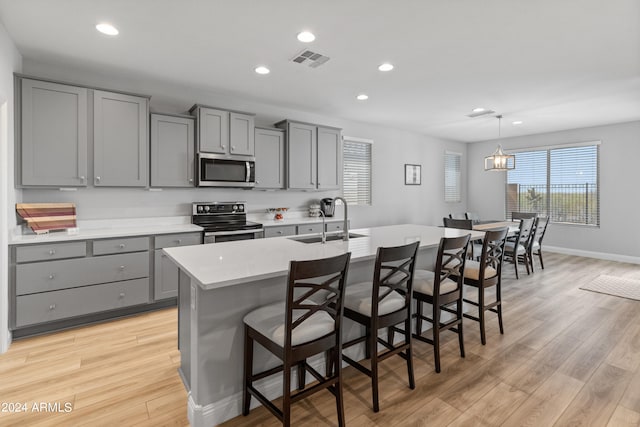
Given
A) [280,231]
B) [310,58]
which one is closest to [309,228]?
[280,231]

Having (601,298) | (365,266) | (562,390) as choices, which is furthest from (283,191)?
(601,298)

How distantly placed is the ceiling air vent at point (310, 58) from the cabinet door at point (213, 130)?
4.32 feet

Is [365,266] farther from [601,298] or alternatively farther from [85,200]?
[601,298]

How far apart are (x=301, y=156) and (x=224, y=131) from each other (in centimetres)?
126

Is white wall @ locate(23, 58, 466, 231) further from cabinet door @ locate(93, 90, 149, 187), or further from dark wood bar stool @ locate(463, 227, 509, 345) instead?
dark wood bar stool @ locate(463, 227, 509, 345)

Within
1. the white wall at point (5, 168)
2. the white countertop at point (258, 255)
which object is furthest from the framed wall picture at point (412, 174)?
the white wall at point (5, 168)

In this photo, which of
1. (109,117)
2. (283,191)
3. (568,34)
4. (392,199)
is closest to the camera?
(568,34)

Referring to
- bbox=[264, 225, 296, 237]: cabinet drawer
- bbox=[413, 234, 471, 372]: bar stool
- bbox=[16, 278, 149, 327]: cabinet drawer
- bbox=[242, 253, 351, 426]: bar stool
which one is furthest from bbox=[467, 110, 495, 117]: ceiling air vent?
bbox=[16, 278, 149, 327]: cabinet drawer

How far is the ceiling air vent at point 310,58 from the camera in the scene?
10.6 feet

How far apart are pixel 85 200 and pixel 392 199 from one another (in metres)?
5.24

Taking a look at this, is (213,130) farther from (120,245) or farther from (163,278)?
(163,278)

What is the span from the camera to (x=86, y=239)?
3164 millimetres

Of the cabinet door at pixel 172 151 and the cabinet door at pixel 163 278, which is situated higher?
the cabinet door at pixel 172 151

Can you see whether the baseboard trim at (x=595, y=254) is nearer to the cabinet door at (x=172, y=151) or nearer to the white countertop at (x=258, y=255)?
the white countertop at (x=258, y=255)
